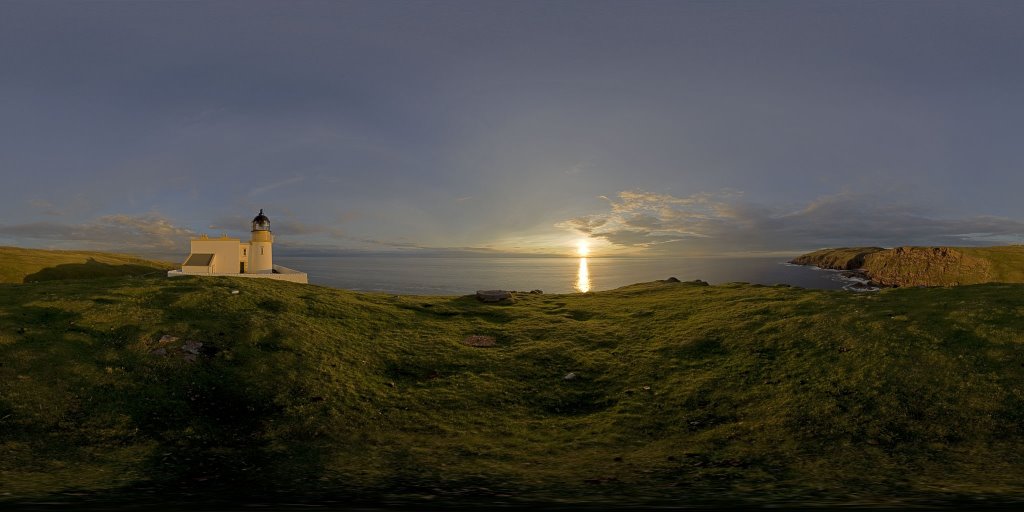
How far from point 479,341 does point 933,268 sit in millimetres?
170480

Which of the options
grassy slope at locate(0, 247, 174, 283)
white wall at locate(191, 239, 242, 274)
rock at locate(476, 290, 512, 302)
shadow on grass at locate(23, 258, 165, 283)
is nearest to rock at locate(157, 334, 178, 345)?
rock at locate(476, 290, 512, 302)

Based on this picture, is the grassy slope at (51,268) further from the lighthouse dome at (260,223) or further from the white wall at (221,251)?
the lighthouse dome at (260,223)

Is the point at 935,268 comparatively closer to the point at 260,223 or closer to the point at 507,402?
the point at 507,402

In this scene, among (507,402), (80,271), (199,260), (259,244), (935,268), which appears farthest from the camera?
(935,268)

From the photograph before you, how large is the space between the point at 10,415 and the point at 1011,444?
33.9 m

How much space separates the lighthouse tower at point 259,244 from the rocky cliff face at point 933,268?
160m

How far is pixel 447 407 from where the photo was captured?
19.5 meters

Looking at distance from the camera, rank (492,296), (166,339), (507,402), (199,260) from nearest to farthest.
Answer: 1. (507,402)
2. (166,339)
3. (492,296)
4. (199,260)

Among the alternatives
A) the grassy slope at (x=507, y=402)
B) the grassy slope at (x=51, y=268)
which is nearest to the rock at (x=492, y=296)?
the grassy slope at (x=507, y=402)

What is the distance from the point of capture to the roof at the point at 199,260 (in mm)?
64688

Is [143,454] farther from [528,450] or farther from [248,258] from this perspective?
[248,258]

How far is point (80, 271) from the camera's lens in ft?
307

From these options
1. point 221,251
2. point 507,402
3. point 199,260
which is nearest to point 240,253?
point 221,251

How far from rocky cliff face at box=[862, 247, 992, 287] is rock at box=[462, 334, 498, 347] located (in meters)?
151
